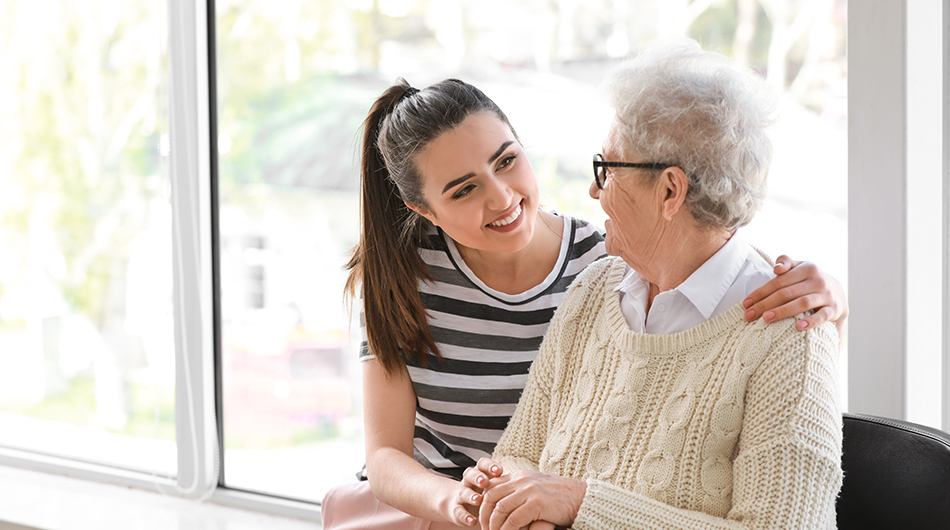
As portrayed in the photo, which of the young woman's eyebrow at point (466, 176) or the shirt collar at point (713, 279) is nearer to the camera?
the shirt collar at point (713, 279)

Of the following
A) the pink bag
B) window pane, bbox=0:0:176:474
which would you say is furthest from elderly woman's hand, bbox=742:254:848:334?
window pane, bbox=0:0:176:474

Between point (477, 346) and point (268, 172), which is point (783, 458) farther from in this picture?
point (268, 172)

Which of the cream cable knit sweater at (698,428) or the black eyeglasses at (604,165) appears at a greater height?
the black eyeglasses at (604,165)

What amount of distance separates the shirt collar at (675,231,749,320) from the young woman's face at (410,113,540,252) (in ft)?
1.35

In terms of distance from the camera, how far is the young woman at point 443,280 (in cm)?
153

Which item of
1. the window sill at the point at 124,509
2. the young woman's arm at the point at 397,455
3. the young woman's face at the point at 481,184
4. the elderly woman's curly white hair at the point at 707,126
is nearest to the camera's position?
the elderly woman's curly white hair at the point at 707,126

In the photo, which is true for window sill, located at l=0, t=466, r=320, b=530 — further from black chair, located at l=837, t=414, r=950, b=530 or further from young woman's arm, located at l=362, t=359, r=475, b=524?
black chair, located at l=837, t=414, r=950, b=530

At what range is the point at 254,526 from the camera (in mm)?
2375

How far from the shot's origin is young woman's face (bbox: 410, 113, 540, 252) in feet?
4.98

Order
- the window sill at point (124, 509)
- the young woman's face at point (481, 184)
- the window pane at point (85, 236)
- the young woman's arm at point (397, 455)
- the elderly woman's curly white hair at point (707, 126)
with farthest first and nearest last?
the window pane at point (85, 236)
the window sill at point (124, 509)
the young woman's face at point (481, 184)
the young woman's arm at point (397, 455)
the elderly woman's curly white hair at point (707, 126)

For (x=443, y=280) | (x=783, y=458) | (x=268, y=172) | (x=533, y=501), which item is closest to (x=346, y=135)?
(x=268, y=172)

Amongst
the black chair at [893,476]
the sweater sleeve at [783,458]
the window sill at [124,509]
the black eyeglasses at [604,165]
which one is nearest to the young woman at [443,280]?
the black eyeglasses at [604,165]

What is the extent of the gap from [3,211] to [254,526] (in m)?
1.55

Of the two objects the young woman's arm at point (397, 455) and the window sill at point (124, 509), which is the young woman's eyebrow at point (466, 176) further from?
the window sill at point (124, 509)
